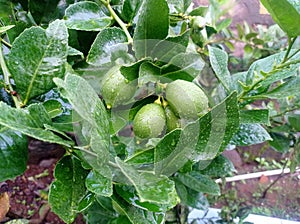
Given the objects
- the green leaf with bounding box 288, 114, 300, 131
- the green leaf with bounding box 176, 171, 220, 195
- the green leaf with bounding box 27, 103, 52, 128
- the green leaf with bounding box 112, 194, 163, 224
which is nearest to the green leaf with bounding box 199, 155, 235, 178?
the green leaf with bounding box 176, 171, 220, 195

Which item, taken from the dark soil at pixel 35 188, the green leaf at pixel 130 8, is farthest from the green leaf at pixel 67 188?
the dark soil at pixel 35 188

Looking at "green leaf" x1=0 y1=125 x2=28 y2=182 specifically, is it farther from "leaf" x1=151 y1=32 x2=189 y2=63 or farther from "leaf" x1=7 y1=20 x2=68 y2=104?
"leaf" x1=151 y1=32 x2=189 y2=63

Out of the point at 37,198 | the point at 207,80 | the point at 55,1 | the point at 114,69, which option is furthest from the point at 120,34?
the point at 37,198

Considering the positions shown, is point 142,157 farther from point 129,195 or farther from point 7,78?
point 7,78

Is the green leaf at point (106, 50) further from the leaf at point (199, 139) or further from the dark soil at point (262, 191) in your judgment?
the dark soil at point (262, 191)

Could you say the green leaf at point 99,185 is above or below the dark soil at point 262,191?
→ above

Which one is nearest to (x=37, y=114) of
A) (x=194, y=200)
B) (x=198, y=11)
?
(x=198, y=11)

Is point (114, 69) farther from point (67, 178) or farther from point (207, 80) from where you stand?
point (207, 80)
